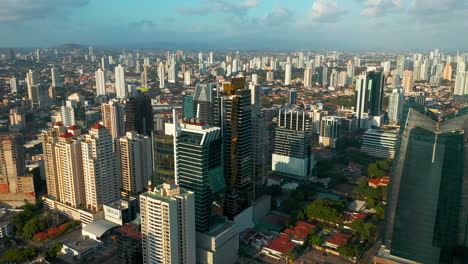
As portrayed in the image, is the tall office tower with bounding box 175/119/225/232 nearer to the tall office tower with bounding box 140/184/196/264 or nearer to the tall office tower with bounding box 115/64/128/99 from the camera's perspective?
the tall office tower with bounding box 140/184/196/264

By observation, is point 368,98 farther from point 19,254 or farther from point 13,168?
point 19,254

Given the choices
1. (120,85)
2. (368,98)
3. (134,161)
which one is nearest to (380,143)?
(368,98)

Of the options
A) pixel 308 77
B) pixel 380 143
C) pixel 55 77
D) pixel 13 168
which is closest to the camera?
pixel 13 168

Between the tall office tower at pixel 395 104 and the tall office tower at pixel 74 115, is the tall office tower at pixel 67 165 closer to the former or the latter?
the tall office tower at pixel 74 115

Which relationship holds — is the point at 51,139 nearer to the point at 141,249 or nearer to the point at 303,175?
the point at 141,249

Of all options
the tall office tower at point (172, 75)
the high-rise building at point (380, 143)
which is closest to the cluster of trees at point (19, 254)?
the high-rise building at point (380, 143)
